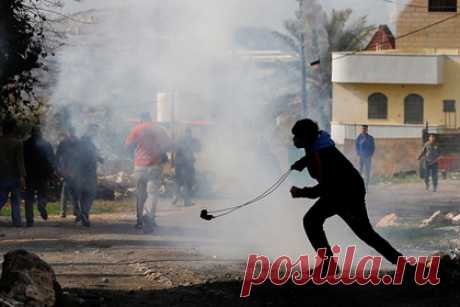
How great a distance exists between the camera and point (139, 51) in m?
17.6

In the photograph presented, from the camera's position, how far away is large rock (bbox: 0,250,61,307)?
7.19 metres

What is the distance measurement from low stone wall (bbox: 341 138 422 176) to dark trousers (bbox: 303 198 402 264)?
23.1 meters

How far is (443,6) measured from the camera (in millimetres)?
41875

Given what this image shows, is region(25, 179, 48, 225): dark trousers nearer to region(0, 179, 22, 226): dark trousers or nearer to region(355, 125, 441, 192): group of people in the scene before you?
region(0, 179, 22, 226): dark trousers

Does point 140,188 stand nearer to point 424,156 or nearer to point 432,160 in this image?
point 432,160

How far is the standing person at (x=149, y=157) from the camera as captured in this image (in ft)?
46.7

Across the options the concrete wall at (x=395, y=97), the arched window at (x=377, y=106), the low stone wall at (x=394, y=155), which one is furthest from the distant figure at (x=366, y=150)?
the arched window at (x=377, y=106)

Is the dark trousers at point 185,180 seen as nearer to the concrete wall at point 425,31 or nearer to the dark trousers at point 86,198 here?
the dark trousers at point 86,198

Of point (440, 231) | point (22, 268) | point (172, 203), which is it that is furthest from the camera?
point (172, 203)

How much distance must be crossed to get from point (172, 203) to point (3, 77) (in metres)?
8.24

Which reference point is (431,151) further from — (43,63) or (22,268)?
(22,268)

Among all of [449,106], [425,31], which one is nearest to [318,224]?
[449,106]

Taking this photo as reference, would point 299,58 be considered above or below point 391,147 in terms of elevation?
above

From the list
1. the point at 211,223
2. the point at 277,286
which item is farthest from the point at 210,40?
the point at 277,286
